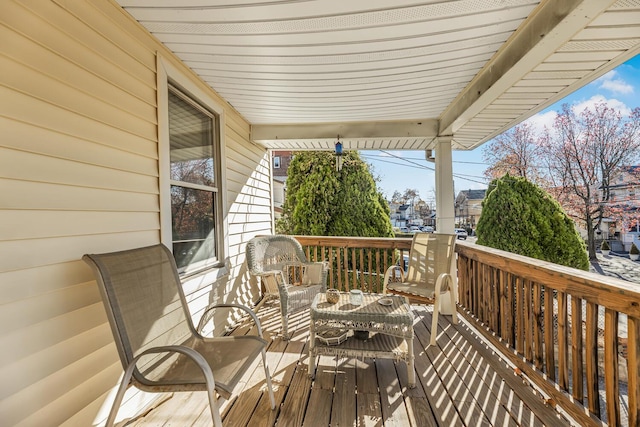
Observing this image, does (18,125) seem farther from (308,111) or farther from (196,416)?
(308,111)

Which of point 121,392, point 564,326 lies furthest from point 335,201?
point 121,392

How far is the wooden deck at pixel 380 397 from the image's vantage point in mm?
1796

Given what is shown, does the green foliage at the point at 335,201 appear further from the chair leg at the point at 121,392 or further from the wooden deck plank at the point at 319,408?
the chair leg at the point at 121,392

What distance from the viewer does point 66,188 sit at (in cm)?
146

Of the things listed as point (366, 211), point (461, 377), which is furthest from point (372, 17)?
point (366, 211)

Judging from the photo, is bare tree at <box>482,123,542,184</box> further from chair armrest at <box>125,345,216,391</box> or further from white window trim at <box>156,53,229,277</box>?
chair armrest at <box>125,345,216,391</box>

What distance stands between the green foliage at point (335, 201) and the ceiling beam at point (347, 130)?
1.77 meters

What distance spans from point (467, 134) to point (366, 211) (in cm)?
247

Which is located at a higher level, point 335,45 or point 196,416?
point 335,45

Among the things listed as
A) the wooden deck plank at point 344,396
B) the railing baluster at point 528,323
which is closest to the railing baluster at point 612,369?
the railing baluster at point 528,323

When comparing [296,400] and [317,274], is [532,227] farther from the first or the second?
[296,400]

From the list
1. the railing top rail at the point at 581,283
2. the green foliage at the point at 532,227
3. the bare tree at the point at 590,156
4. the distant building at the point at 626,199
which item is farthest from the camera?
the bare tree at the point at 590,156

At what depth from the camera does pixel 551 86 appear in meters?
2.46

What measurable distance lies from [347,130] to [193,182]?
2285 millimetres
